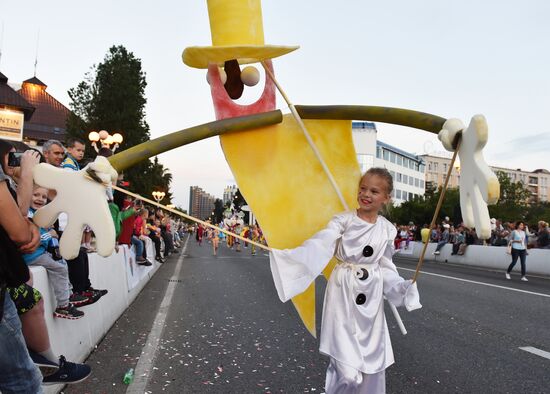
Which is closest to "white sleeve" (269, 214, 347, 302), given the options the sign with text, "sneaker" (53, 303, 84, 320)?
"sneaker" (53, 303, 84, 320)

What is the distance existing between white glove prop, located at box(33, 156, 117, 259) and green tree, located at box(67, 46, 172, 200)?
108 ft

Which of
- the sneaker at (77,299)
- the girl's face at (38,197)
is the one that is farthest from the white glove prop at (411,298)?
the sneaker at (77,299)

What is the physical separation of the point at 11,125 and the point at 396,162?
2847 inches

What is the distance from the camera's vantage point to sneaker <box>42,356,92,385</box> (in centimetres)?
305

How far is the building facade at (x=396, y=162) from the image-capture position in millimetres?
73188

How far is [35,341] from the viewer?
2.92m

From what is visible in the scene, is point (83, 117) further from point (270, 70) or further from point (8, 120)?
point (270, 70)

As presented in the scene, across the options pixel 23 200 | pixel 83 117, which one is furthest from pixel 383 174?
pixel 83 117

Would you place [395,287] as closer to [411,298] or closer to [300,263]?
[411,298]

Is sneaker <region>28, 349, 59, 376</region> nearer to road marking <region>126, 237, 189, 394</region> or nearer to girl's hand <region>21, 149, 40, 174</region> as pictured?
road marking <region>126, 237, 189, 394</region>

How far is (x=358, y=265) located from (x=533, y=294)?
805 cm

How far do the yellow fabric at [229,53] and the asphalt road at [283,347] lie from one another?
2.53 meters

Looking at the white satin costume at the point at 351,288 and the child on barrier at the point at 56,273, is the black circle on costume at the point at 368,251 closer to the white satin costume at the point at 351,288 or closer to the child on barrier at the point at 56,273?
the white satin costume at the point at 351,288

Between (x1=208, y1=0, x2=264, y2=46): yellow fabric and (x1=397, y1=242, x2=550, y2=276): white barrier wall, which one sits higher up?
(x1=208, y1=0, x2=264, y2=46): yellow fabric
